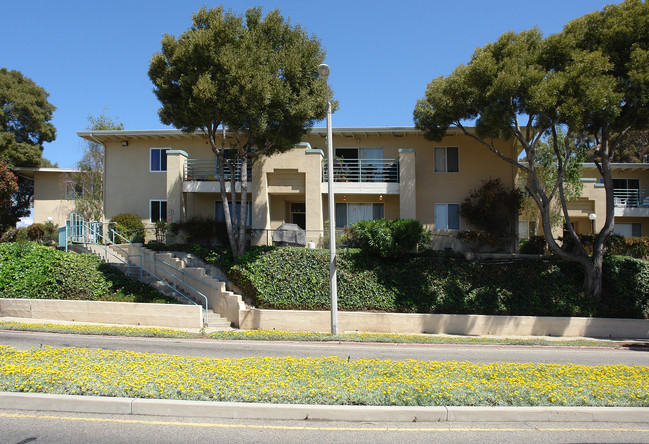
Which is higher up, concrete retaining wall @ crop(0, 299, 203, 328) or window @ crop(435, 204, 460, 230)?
window @ crop(435, 204, 460, 230)

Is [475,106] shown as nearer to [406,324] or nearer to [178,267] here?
[406,324]

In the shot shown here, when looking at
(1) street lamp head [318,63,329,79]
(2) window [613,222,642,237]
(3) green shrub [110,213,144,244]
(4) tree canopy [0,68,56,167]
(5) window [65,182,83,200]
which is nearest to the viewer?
(1) street lamp head [318,63,329,79]

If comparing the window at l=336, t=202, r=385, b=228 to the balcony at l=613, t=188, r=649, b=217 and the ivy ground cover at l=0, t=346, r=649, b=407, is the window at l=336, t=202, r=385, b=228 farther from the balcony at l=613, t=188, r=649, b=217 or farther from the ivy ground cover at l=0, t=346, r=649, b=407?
the ivy ground cover at l=0, t=346, r=649, b=407

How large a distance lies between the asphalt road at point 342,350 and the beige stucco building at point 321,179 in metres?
8.19

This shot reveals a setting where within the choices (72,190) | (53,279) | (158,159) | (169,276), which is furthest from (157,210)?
(72,190)

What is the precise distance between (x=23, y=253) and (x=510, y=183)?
22845mm

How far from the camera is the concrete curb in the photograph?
19.3 ft

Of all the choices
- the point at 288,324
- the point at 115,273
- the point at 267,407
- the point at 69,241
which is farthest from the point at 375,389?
the point at 69,241

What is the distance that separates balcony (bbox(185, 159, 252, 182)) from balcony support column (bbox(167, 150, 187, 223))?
0.75m

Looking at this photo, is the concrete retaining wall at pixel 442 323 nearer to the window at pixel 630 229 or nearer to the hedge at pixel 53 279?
the hedge at pixel 53 279

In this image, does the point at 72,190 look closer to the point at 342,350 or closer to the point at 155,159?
the point at 155,159

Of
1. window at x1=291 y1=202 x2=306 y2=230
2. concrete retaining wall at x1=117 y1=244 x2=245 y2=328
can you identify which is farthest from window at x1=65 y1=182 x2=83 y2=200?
window at x1=291 y1=202 x2=306 y2=230

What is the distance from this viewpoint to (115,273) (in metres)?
19.0

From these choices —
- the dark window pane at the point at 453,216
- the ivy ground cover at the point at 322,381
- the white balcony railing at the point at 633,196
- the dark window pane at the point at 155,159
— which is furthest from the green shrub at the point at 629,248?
the dark window pane at the point at 155,159
